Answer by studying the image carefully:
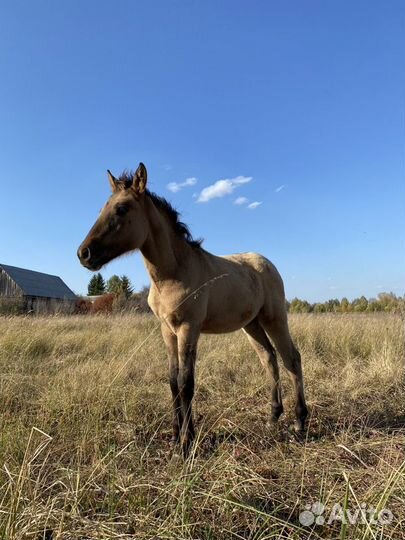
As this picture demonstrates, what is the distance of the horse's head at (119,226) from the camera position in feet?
10.5

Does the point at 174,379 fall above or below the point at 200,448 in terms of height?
above

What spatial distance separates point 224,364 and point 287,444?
2.74 metres

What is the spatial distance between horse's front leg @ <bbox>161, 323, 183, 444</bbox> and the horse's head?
0.86 meters

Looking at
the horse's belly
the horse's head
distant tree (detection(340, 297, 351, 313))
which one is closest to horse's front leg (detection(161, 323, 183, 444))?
the horse's belly

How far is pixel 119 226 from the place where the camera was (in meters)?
3.31

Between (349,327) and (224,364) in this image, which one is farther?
(349,327)

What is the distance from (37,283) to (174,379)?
1406 inches

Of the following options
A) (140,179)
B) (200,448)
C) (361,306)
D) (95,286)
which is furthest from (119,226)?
(95,286)

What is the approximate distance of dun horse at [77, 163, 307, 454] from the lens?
3.30 meters

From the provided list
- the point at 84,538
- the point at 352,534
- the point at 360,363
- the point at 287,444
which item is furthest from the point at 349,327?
the point at 84,538

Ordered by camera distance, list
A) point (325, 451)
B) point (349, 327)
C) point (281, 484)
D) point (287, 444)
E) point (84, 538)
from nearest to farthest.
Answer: point (84, 538) < point (281, 484) < point (325, 451) < point (287, 444) < point (349, 327)

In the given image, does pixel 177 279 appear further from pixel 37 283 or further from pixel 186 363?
pixel 37 283

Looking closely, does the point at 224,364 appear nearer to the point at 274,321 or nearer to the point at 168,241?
the point at 274,321

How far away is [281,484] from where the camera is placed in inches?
92.7
